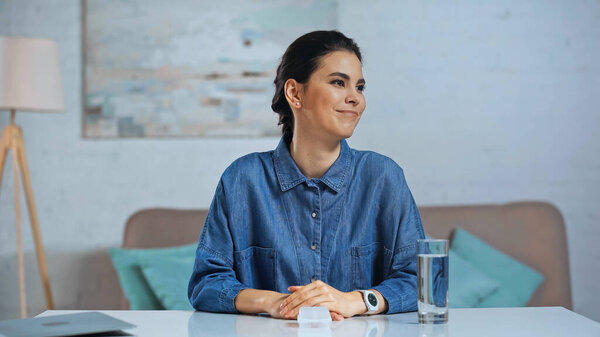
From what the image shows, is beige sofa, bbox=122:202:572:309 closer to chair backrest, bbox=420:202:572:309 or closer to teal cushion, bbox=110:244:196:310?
chair backrest, bbox=420:202:572:309

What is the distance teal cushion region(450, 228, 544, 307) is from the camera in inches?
106

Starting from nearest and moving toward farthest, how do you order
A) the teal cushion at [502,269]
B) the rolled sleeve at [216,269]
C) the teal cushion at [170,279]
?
the rolled sleeve at [216,269]
the teal cushion at [170,279]
the teal cushion at [502,269]

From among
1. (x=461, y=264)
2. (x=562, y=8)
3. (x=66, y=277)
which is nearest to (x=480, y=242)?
(x=461, y=264)

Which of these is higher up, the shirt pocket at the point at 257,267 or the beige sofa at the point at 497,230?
the shirt pocket at the point at 257,267

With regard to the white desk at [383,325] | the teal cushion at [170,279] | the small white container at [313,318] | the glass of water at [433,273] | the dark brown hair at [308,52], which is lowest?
the teal cushion at [170,279]

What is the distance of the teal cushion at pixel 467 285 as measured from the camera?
256 centimetres

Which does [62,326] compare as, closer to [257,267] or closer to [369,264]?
[257,267]

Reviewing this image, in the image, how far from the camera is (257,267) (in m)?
1.48

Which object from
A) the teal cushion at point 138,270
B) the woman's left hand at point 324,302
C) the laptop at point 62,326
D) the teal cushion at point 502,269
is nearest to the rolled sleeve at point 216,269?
the woman's left hand at point 324,302

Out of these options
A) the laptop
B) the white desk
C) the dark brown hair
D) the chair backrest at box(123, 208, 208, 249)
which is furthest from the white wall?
the laptop

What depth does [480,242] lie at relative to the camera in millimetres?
2801

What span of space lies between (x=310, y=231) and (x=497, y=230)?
1.65 meters

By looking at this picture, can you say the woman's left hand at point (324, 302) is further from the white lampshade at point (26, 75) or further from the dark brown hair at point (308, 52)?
the white lampshade at point (26, 75)

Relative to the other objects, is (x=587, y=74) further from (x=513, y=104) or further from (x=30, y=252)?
(x=30, y=252)
